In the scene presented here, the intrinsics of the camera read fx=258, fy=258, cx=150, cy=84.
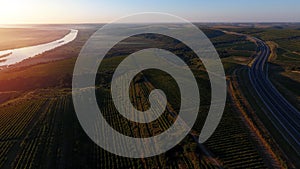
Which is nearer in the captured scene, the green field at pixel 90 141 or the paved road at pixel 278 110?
the green field at pixel 90 141

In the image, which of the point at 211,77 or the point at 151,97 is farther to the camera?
the point at 211,77

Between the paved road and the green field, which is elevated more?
the paved road

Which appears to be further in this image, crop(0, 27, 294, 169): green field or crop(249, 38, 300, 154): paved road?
crop(249, 38, 300, 154): paved road

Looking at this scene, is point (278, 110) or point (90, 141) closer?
point (90, 141)

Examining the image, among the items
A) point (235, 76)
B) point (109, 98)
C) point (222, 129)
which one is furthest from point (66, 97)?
point (235, 76)

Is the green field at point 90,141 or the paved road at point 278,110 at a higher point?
the paved road at point 278,110

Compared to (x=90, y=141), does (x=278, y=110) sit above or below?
above

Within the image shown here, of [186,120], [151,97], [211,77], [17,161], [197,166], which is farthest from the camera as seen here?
[211,77]

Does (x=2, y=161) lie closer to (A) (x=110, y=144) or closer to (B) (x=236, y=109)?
(A) (x=110, y=144)
